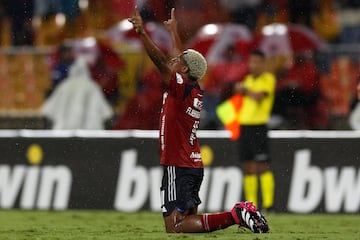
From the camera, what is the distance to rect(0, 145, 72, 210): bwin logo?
63.7ft

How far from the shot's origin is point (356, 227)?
53.2 ft

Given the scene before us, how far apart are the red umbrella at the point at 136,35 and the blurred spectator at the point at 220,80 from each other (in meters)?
0.94

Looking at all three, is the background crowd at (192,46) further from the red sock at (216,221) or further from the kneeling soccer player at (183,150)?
the red sock at (216,221)

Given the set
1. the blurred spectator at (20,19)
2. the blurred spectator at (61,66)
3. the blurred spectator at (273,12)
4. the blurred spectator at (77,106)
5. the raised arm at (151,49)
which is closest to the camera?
the raised arm at (151,49)

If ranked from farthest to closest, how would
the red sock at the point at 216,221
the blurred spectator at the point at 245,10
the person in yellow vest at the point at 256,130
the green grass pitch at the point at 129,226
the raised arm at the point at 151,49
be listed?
1. the blurred spectator at the point at 245,10
2. the person in yellow vest at the point at 256,130
3. the green grass pitch at the point at 129,226
4. the red sock at the point at 216,221
5. the raised arm at the point at 151,49

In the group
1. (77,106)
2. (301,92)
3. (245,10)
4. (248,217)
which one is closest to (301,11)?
(245,10)

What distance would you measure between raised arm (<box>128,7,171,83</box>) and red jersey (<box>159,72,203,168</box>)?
1.33 ft

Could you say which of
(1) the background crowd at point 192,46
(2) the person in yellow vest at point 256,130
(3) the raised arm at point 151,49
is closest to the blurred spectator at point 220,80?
(1) the background crowd at point 192,46

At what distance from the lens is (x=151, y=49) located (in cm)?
1327

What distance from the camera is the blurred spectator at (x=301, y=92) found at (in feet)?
74.2

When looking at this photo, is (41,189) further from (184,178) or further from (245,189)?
(184,178)

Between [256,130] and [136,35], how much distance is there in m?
5.50

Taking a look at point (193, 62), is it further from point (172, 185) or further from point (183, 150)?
point (172, 185)

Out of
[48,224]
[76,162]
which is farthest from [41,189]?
[48,224]
